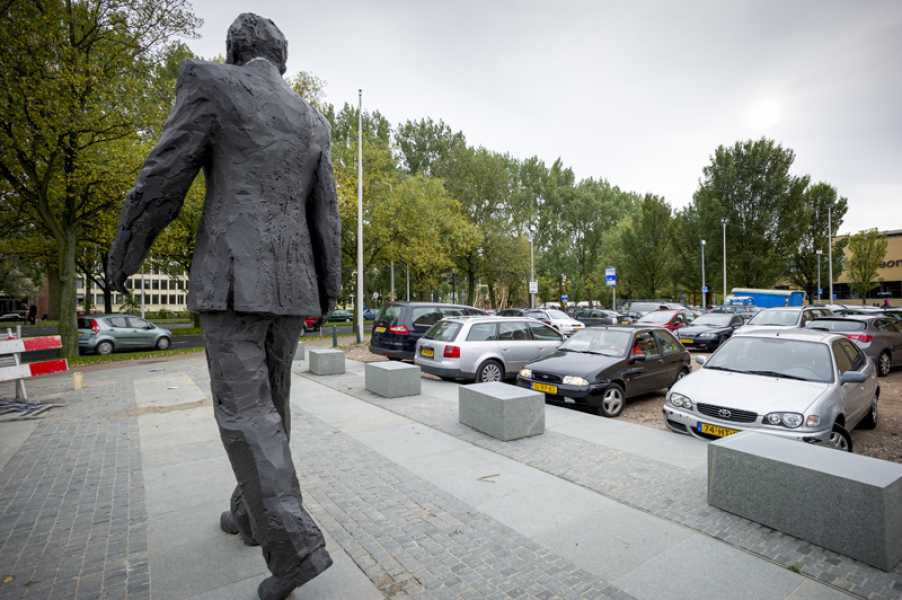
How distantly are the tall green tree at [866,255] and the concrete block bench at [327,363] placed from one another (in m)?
50.0

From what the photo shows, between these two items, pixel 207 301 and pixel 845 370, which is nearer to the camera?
pixel 207 301

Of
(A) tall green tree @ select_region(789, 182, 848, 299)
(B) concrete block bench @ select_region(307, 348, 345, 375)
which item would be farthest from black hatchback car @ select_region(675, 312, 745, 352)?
(A) tall green tree @ select_region(789, 182, 848, 299)

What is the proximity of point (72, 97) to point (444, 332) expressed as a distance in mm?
12634

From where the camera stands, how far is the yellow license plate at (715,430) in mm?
5499

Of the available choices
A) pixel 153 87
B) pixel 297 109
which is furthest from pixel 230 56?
pixel 153 87

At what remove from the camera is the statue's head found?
2.90 metres

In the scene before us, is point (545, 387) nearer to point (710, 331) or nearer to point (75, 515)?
point (75, 515)

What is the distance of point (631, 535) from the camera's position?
3504mm

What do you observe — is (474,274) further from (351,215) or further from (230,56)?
(230,56)

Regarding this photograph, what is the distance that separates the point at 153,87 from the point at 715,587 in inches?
781

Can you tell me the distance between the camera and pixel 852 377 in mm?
5645

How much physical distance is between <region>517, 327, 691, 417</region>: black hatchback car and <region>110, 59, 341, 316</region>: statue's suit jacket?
5.82 metres

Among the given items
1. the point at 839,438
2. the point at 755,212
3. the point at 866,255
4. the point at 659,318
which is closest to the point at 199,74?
the point at 839,438

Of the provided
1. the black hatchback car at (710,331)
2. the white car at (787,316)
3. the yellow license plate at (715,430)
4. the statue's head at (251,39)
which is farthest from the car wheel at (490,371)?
the black hatchback car at (710,331)
